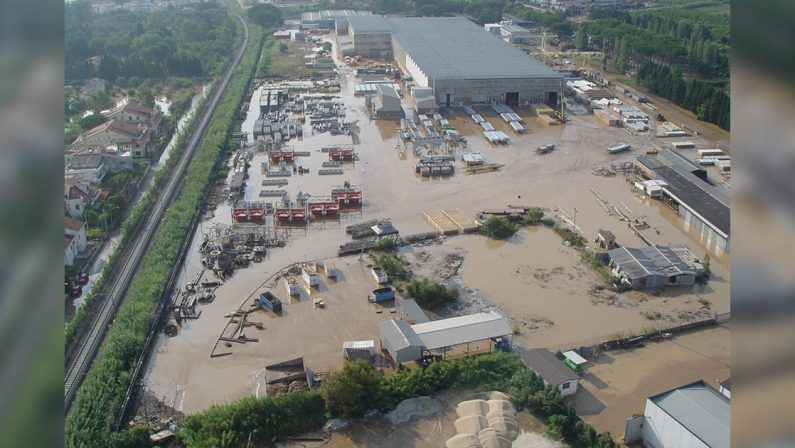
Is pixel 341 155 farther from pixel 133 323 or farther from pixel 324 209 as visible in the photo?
pixel 133 323

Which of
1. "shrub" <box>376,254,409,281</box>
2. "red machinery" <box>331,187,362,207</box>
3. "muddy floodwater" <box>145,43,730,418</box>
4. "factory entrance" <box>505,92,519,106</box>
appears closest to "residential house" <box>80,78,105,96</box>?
"muddy floodwater" <box>145,43,730,418</box>

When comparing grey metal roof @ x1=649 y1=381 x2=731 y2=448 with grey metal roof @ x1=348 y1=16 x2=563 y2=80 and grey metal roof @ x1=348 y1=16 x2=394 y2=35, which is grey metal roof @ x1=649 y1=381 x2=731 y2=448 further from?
grey metal roof @ x1=348 y1=16 x2=394 y2=35

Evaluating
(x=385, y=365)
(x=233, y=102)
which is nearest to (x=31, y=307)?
(x=385, y=365)

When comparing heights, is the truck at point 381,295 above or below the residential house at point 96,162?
below

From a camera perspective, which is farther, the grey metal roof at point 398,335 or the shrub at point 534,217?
the shrub at point 534,217

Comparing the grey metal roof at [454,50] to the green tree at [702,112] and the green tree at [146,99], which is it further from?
the green tree at [146,99]

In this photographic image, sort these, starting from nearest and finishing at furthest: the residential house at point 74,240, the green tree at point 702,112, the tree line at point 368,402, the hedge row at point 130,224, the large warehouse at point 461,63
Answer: the tree line at point 368,402
the hedge row at point 130,224
the residential house at point 74,240
the green tree at point 702,112
the large warehouse at point 461,63

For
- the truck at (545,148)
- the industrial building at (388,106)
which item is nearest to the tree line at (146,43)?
the industrial building at (388,106)
